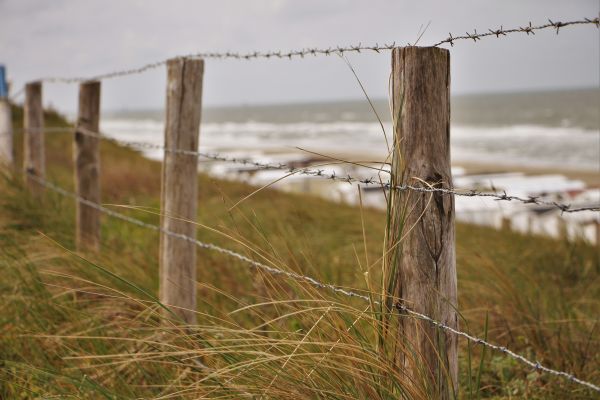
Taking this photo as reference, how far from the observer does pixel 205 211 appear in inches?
293

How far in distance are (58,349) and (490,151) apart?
39355 mm

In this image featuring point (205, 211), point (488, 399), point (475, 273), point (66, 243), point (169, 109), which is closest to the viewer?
point (488, 399)

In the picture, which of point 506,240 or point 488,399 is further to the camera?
point 506,240

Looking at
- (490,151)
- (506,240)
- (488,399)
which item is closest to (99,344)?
(488,399)

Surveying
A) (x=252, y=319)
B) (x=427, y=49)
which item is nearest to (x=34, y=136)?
(x=252, y=319)

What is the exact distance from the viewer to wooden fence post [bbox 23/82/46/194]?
6.04 meters

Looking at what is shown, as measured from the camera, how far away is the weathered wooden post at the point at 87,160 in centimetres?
465

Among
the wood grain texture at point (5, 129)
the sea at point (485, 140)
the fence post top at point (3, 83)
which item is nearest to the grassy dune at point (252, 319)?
the wood grain texture at point (5, 129)

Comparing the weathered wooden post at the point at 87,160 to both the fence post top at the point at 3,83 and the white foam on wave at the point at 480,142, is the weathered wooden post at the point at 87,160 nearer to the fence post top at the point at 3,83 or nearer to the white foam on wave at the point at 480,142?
the fence post top at the point at 3,83

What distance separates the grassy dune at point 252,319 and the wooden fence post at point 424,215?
0.21 ft

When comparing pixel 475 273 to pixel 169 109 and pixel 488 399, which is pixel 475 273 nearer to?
pixel 488 399

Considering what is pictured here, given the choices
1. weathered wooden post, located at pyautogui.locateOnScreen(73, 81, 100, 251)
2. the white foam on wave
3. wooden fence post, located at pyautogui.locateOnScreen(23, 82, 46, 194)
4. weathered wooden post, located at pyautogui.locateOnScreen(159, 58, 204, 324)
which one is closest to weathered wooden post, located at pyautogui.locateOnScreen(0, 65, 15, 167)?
wooden fence post, located at pyautogui.locateOnScreen(23, 82, 46, 194)

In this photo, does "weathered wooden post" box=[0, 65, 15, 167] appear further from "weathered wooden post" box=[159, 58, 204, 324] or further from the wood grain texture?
"weathered wooden post" box=[159, 58, 204, 324]

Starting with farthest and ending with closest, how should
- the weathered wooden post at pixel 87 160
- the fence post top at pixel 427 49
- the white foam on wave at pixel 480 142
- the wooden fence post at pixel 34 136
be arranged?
1. the white foam on wave at pixel 480 142
2. the wooden fence post at pixel 34 136
3. the weathered wooden post at pixel 87 160
4. the fence post top at pixel 427 49
